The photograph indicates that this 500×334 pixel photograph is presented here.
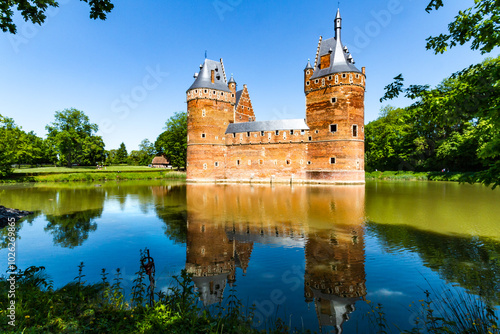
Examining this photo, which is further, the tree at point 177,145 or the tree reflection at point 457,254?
the tree at point 177,145

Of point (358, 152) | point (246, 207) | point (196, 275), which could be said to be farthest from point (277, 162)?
point (196, 275)

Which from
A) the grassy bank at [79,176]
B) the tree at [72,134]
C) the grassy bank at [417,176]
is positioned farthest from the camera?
the tree at [72,134]

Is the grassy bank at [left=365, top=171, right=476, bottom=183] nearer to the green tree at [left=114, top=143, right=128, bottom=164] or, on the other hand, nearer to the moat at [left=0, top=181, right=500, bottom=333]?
the moat at [left=0, top=181, right=500, bottom=333]

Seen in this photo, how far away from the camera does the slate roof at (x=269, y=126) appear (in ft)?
111

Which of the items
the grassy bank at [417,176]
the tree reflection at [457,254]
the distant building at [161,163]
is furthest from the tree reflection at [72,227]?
the distant building at [161,163]

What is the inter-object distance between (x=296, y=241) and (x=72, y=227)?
333 inches

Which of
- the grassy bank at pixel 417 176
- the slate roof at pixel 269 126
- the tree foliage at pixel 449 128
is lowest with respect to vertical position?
the grassy bank at pixel 417 176

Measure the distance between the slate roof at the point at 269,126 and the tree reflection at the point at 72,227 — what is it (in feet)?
81.7

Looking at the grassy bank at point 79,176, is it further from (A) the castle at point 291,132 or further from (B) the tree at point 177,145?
(A) the castle at point 291,132

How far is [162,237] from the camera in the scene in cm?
880

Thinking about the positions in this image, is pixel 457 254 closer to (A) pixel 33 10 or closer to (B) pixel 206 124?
(A) pixel 33 10

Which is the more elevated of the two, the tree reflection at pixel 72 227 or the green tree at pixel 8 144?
the green tree at pixel 8 144

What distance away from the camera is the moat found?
15.6ft

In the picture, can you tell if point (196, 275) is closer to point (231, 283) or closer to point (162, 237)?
point (231, 283)
